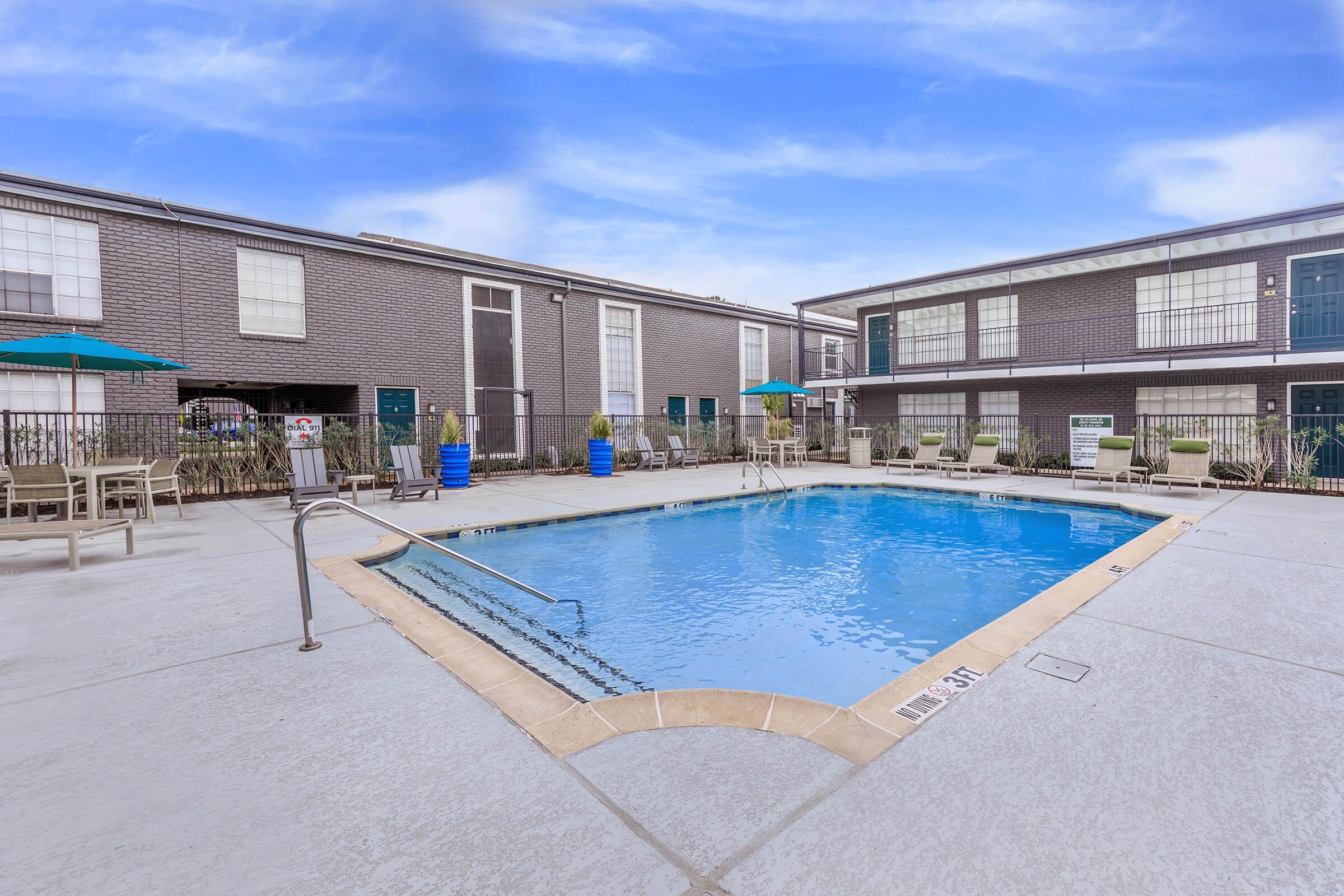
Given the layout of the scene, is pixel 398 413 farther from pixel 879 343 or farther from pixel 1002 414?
pixel 1002 414

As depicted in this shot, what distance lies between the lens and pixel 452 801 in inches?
79.4

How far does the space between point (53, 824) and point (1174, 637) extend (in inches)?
204

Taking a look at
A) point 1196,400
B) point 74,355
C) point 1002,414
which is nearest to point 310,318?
point 74,355

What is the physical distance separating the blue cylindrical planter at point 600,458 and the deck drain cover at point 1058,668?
11594 mm

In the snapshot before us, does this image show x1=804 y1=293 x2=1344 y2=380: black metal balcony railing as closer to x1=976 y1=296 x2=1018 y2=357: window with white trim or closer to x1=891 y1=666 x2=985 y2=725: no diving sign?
x1=976 y1=296 x2=1018 y2=357: window with white trim

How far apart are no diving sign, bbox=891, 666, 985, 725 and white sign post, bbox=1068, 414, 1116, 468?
1460 centimetres

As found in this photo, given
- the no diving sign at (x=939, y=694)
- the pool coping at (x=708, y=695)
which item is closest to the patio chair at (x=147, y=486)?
the pool coping at (x=708, y=695)

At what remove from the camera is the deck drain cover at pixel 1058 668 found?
9.87 feet

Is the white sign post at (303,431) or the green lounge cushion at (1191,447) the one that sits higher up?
the white sign post at (303,431)

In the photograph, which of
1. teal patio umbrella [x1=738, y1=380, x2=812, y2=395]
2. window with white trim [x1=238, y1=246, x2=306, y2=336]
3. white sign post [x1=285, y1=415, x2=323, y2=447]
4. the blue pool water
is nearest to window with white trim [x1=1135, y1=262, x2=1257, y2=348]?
teal patio umbrella [x1=738, y1=380, x2=812, y2=395]

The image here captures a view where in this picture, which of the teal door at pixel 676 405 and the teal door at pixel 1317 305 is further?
the teal door at pixel 676 405

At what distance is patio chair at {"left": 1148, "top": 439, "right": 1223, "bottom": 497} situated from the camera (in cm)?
984

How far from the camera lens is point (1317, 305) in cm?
1277

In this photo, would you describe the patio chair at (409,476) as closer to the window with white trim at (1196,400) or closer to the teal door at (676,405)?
the teal door at (676,405)
